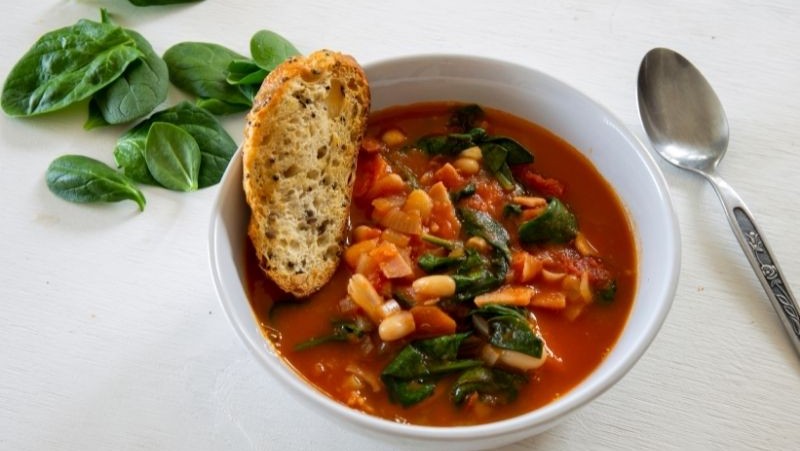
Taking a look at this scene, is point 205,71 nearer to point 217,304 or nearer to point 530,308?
point 217,304

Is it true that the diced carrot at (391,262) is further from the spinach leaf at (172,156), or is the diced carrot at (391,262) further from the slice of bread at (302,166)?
the spinach leaf at (172,156)

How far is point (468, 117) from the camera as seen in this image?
2.64 metres

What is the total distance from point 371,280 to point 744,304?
3.84 feet

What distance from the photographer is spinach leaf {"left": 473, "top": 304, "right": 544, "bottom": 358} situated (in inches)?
81.1

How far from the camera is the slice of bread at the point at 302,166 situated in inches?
86.2

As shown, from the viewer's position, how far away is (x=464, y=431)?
1.79 m

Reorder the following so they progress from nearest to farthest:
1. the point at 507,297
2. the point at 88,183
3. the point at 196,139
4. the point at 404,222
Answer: the point at 507,297 → the point at 404,222 → the point at 88,183 → the point at 196,139

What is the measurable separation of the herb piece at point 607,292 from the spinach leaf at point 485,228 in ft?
0.91

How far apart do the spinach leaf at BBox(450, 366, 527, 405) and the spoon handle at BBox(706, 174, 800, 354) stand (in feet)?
2.93

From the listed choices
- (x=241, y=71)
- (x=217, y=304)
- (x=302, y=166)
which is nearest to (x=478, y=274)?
(x=302, y=166)

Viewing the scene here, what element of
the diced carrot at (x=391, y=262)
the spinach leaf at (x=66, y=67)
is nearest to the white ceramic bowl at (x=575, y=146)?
the diced carrot at (x=391, y=262)

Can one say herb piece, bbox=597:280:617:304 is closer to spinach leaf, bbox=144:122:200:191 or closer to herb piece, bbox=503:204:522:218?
herb piece, bbox=503:204:522:218

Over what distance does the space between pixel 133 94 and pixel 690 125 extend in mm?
1981

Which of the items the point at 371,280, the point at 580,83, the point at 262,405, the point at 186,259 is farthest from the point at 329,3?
the point at 262,405
